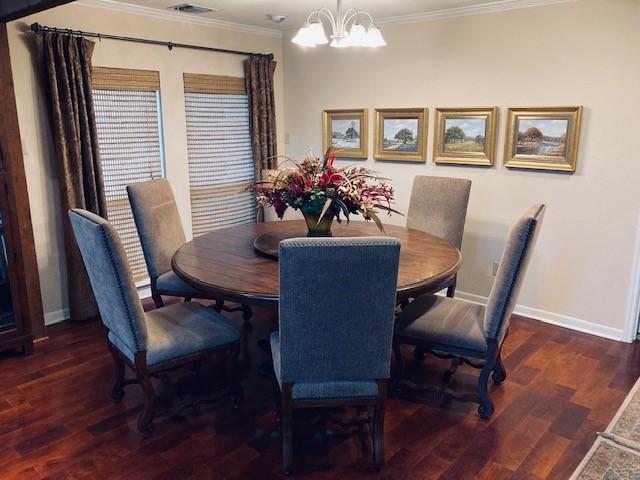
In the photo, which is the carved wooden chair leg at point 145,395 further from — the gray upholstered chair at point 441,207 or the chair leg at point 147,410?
the gray upholstered chair at point 441,207

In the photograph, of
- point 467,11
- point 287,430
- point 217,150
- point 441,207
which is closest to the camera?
point 287,430

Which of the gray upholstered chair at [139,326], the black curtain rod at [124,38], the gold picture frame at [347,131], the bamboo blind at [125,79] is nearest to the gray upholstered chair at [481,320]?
the gray upholstered chair at [139,326]

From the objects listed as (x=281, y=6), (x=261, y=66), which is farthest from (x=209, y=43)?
(x=281, y=6)

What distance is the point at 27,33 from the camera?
129 inches

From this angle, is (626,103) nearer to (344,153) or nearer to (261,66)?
(344,153)

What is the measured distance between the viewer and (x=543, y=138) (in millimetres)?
3566

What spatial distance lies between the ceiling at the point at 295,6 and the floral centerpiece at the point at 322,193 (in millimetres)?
1568

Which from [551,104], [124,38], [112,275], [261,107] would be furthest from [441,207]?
[124,38]

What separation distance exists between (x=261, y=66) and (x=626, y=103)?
9.96 ft

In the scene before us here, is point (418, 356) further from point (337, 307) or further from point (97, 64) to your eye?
point (97, 64)

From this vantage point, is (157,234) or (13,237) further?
(157,234)

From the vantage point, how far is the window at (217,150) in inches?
175

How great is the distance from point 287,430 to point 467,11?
3272mm

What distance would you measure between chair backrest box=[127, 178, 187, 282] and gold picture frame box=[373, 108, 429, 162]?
6.48 feet
